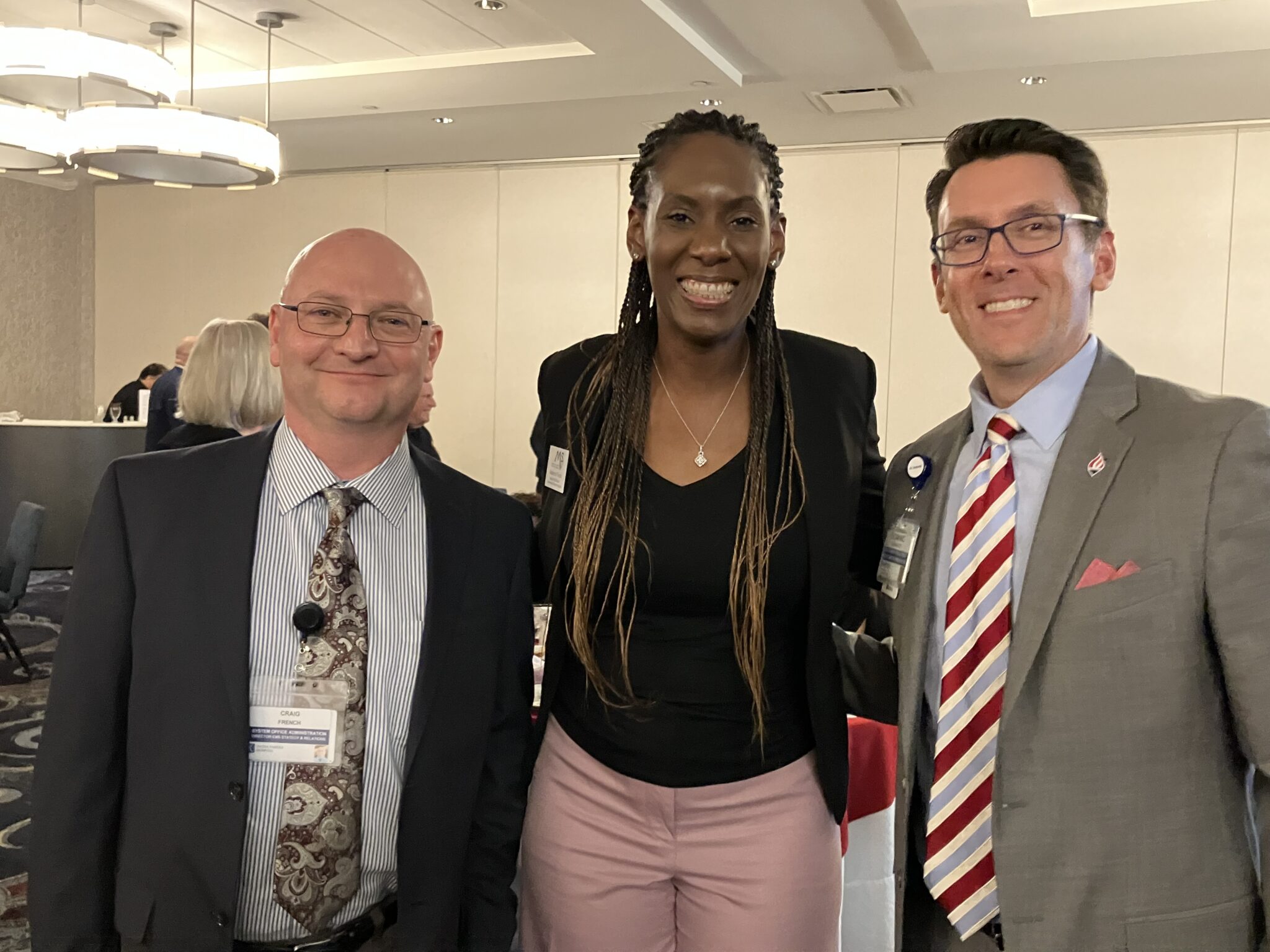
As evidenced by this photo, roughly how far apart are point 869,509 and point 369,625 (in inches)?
36.8

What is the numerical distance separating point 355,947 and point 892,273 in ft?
24.4

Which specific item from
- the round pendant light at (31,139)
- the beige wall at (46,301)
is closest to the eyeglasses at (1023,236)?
the round pendant light at (31,139)

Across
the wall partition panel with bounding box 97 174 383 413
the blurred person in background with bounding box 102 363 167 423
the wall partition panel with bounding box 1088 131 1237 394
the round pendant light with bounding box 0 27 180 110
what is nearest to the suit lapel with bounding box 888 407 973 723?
the round pendant light with bounding box 0 27 180 110

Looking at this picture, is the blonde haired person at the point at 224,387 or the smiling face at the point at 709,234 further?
the blonde haired person at the point at 224,387

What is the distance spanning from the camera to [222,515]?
165 cm

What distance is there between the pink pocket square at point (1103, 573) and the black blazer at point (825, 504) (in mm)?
478

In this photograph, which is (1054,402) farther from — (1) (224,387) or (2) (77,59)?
(2) (77,59)

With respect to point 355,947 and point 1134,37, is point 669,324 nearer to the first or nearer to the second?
point 355,947

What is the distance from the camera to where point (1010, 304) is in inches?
62.8

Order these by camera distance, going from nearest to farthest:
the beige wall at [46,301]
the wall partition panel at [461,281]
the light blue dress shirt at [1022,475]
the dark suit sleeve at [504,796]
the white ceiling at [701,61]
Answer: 1. the light blue dress shirt at [1022,475]
2. the dark suit sleeve at [504,796]
3. the white ceiling at [701,61]
4. the wall partition panel at [461,281]
5. the beige wall at [46,301]

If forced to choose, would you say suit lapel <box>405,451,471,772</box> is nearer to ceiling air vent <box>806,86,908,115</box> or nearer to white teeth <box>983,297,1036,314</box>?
white teeth <box>983,297,1036,314</box>

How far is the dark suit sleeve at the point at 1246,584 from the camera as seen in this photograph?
1.34 m

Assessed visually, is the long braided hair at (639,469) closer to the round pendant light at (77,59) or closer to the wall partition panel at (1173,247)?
the round pendant light at (77,59)

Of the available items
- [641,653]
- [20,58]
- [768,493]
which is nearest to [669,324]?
[768,493]
